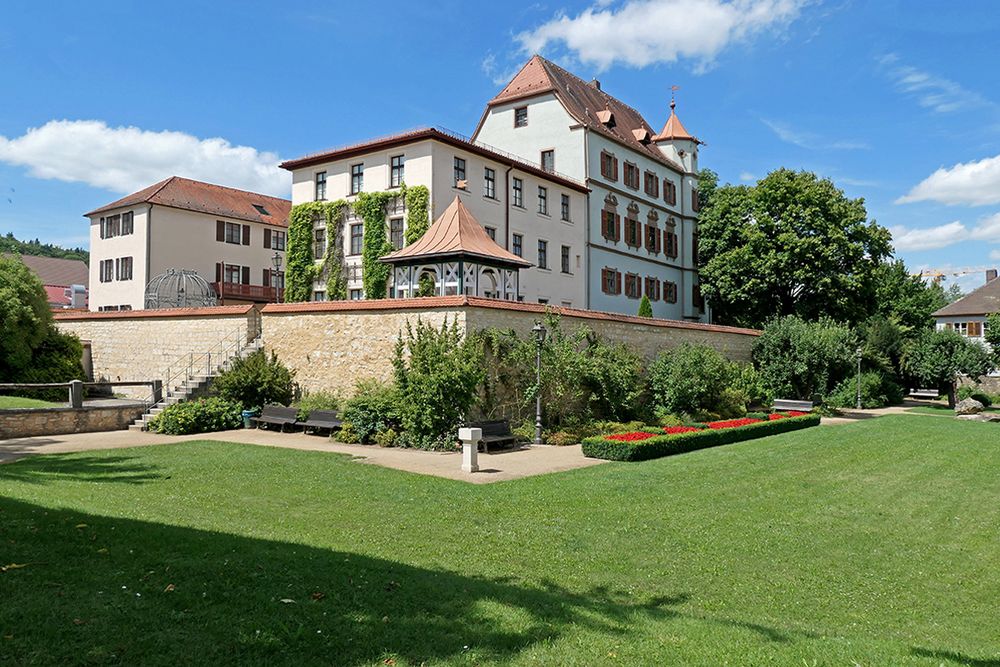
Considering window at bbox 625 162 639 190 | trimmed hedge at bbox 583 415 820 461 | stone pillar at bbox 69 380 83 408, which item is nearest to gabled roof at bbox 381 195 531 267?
trimmed hedge at bbox 583 415 820 461

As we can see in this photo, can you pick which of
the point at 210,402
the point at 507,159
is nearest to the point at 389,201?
the point at 507,159

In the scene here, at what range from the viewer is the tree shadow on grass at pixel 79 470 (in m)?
11.5

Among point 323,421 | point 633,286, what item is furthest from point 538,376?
point 633,286

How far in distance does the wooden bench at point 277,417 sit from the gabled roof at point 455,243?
25.3 feet

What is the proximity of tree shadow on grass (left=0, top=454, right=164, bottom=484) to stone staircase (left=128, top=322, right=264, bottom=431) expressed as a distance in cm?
653

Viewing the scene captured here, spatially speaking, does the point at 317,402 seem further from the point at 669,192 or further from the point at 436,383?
the point at 669,192

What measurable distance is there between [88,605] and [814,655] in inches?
203

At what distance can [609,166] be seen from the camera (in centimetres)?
3866

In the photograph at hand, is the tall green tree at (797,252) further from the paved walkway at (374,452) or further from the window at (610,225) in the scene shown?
the paved walkway at (374,452)

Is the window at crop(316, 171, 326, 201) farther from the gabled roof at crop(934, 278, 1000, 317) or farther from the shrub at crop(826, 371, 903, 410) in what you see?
the gabled roof at crop(934, 278, 1000, 317)

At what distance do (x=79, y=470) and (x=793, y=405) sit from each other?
24688mm

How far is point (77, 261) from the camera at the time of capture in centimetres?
7469

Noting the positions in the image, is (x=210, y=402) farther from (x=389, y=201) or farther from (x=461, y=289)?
(x=389, y=201)

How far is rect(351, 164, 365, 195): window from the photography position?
31.7 metres
